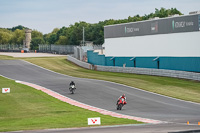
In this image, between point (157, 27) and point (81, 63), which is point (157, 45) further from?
point (81, 63)

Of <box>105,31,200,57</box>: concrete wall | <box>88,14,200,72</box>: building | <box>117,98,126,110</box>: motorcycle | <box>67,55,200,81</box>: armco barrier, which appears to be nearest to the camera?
<box>117,98,126,110</box>: motorcycle

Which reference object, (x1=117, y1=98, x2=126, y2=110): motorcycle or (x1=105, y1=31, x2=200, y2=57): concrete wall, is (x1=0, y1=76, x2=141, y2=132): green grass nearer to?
(x1=117, y1=98, x2=126, y2=110): motorcycle

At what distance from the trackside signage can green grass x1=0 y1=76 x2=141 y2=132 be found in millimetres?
23929

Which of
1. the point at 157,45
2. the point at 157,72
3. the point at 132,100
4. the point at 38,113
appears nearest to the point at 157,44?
the point at 157,45

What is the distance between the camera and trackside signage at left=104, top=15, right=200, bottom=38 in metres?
54.6

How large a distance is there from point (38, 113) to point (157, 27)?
36.9 metres

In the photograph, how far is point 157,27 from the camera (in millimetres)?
62375

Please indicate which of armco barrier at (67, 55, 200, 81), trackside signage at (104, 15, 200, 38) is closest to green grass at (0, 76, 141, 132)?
armco barrier at (67, 55, 200, 81)

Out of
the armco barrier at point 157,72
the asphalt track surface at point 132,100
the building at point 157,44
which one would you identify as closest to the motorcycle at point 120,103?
the asphalt track surface at point 132,100

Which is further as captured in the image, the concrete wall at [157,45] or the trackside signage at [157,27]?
the concrete wall at [157,45]

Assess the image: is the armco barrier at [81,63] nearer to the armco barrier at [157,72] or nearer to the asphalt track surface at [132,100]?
the armco barrier at [157,72]

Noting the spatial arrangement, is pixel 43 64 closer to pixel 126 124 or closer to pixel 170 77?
pixel 170 77

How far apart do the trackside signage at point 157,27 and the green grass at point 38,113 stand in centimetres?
2393

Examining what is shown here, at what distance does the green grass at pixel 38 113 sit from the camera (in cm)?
2360
